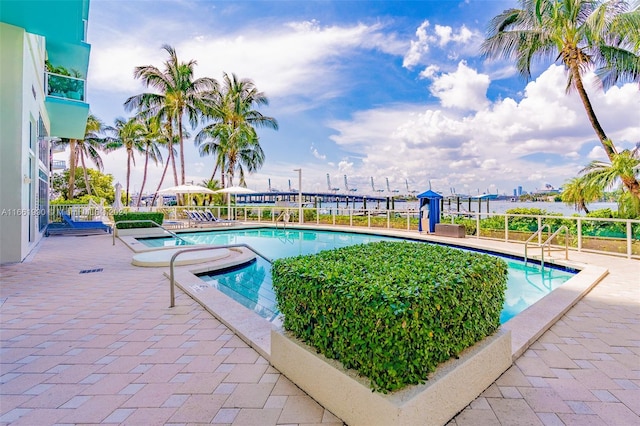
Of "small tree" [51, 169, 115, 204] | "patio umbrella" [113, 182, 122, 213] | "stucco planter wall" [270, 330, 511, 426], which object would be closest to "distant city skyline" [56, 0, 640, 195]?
"patio umbrella" [113, 182, 122, 213]

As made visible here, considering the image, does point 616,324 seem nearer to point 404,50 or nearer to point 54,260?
point 54,260

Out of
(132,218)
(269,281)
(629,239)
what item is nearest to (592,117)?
(629,239)

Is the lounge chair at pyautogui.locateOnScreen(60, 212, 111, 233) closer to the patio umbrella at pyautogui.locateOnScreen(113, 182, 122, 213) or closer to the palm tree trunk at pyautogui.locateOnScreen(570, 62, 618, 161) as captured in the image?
the patio umbrella at pyautogui.locateOnScreen(113, 182, 122, 213)

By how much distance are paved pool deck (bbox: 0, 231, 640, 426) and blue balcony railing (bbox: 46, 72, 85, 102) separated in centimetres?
863

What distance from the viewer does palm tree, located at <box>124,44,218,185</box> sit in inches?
730

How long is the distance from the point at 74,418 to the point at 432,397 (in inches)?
82.6

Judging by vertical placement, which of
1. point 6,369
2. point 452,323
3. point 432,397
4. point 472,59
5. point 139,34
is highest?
point 472,59

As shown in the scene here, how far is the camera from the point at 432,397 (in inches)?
69.7

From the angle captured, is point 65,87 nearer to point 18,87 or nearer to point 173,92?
point 18,87

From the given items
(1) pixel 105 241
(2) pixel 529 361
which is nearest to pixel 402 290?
(2) pixel 529 361

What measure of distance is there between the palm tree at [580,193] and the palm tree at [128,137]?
92.4ft

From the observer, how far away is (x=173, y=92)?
1855 cm

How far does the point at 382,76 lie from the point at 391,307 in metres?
17.5

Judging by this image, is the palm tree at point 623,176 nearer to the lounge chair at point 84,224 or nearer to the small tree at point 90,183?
the lounge chair at point 84,224
